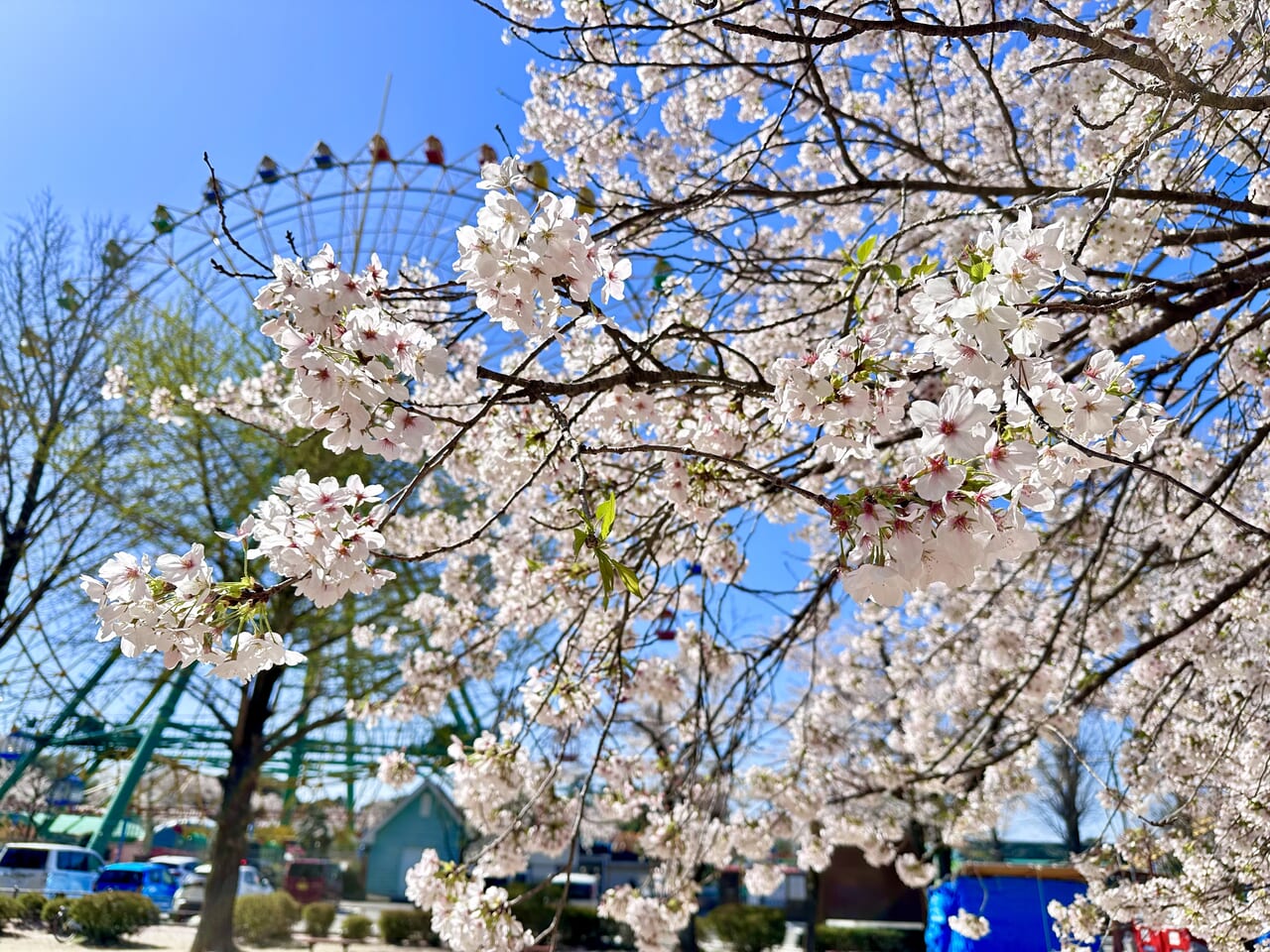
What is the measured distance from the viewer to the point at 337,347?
1.30 m

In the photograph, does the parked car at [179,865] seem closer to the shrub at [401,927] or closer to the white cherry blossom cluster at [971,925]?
the shrub at [401,927]

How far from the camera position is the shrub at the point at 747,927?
1262 cm

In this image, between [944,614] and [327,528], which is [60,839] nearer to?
[944,614]

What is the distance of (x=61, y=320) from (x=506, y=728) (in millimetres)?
7988

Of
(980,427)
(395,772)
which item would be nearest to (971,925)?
(395,772)

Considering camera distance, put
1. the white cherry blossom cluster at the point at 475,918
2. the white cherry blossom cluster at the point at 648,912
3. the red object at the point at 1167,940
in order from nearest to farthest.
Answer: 1. the white cherry blossom cluster at the point at 475,918
2. the white cherry blossom cluster at the point at 648,912
3. the red object at the point at 1167,940

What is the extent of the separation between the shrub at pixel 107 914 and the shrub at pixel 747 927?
25.2 feet

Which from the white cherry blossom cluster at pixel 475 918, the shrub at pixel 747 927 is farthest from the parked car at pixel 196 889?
the white cherry blossom cluster at pixel 475 918

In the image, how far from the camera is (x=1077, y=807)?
50.9 feet

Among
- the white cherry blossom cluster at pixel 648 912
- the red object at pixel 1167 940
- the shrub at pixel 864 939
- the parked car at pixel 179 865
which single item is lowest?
the shrub at pixel 864 939

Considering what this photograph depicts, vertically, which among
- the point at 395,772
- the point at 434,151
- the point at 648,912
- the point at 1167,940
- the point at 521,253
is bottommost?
the point at 1167,940

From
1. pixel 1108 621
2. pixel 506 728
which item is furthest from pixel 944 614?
pixel 506 728

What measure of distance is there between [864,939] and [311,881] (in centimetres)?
1001

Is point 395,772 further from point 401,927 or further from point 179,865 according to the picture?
point 179,865
